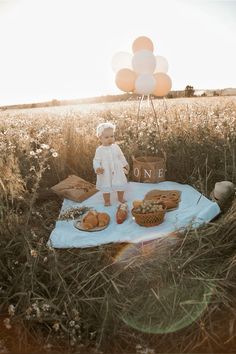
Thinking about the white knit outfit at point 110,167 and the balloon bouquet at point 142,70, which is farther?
the balloon bouquet at point 142,70

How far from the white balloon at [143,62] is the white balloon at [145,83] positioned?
0.27 feet

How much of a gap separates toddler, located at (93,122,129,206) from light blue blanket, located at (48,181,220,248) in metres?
0.18

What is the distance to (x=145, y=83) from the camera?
5.66m

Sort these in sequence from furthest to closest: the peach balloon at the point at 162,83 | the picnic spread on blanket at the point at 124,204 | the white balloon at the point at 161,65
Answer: the white balloon at the point at 161,65
the peach balloon at the point at 162,83
the picnic spread on blanket at the point at 124,204

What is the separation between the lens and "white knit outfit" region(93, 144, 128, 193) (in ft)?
16.8

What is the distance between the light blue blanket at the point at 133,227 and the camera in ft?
13.5

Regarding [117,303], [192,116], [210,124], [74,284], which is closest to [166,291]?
[117,303]

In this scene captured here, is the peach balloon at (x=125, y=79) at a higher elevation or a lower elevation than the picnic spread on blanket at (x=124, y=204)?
higher

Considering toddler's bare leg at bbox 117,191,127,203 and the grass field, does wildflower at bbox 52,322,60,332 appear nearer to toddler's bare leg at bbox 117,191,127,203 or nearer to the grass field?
the grass field

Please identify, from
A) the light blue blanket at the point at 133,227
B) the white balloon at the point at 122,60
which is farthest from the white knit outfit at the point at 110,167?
the white balloon at the point at 122,60

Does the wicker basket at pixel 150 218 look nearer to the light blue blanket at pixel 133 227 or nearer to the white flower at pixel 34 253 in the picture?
the light blue blanket at pixel 133 227

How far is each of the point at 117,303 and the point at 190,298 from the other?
0.58 m

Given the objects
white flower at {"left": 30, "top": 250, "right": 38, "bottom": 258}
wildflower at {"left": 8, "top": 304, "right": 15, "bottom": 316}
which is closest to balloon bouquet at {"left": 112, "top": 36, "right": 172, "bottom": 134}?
white flower at {"left": 30, "top": 250, "right": 38, "bottom": 258}

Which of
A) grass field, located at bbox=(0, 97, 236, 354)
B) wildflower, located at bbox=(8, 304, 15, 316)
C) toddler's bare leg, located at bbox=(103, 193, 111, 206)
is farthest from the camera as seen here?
toddler's bare leg, located at bbox=(103, 193, 111, 206)
